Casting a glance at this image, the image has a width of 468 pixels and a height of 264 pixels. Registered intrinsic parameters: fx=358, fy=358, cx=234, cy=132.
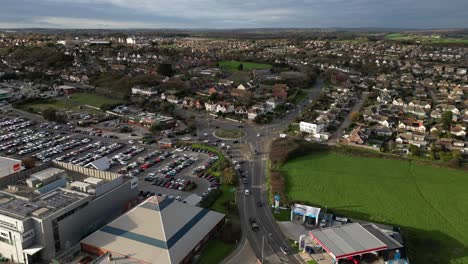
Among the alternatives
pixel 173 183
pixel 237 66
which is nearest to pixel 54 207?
pixel 173 183

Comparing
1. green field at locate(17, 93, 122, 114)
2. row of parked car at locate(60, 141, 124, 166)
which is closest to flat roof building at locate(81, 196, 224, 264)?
row of parked car at locate(60, 141, 124, 166)

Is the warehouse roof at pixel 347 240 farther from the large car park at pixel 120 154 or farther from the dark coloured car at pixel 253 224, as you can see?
the large car park at pixel 120 154

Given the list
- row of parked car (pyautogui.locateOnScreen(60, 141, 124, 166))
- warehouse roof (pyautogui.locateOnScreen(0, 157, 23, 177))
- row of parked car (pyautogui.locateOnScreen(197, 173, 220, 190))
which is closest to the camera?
warehouse roof (pyautogui.locateOnScreen(0, 157, 23, 177))

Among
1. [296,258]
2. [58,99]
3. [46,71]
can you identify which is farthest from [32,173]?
[46,71]

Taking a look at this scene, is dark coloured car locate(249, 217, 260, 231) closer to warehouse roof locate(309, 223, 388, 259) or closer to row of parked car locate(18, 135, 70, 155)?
warehouse roof locate(309, 223, 388, 259)

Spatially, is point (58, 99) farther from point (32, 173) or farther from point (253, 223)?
point (253, 223)

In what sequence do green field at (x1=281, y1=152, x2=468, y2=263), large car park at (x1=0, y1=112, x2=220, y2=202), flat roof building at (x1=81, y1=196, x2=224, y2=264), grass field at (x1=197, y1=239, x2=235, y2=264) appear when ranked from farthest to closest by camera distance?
large car park at (x1=0, y1=112, x2=220, y2=202) < green field at (x1=281, y1=152, x2=468, y2=263) < grass field at (x1=197, y1=239, x2=235, y2=264) < flat roof building at (x1=81, y1=196, x2=224, y2=264)
